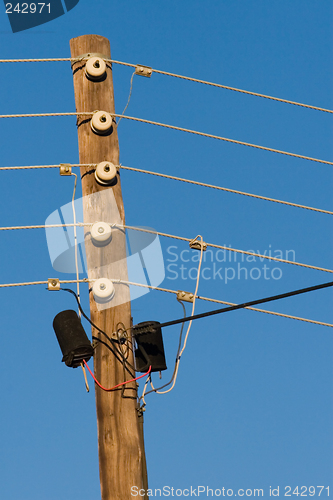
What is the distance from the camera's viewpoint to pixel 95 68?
5.48 metres

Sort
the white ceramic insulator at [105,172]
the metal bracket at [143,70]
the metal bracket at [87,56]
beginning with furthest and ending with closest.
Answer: the metal bracket at [143,70], the metal bracket at [87,56], the white ceramic insulator at [105,172]

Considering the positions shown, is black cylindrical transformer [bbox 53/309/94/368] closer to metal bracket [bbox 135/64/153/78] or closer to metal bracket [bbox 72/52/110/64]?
metal bracket [bbox 72/52/110/64]

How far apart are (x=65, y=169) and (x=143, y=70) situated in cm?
115

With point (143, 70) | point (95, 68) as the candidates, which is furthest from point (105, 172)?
point (143, 70)

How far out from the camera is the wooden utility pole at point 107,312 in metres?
4.77

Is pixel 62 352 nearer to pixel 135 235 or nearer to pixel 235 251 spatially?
pixel 135 235

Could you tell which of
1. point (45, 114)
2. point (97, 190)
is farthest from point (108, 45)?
point (97, 190)

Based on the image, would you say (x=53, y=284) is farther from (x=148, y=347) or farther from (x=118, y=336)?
(x=148, y=347)

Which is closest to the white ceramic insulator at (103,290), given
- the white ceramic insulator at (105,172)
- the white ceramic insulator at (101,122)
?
the white ceramic insulator at (105,172)

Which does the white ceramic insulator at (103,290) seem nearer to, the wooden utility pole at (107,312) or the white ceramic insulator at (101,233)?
the wooden utility pole at (107,312)

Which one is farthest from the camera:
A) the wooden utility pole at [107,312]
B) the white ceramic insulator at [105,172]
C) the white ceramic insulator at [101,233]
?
the white ceramic insulator at [105,172]

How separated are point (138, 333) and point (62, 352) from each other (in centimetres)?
54

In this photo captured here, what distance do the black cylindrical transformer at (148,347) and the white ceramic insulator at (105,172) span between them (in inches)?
41.0

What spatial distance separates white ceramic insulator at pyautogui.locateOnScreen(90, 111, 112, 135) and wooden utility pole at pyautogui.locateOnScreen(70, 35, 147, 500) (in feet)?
0.21
